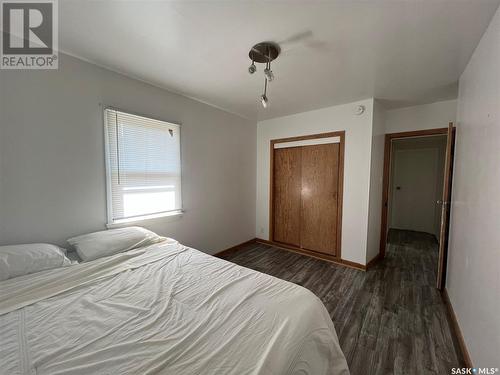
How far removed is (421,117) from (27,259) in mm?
4532

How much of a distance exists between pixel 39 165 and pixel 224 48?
5.97ft

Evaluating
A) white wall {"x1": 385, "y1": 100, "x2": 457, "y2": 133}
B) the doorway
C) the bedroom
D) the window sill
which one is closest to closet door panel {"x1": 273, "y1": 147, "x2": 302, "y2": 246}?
the bedroom

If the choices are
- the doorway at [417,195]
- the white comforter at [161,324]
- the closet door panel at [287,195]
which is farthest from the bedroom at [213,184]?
the doorway at [417,195]

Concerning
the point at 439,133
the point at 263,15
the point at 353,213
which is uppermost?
the point at 263,15

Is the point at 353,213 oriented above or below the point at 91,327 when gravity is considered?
above

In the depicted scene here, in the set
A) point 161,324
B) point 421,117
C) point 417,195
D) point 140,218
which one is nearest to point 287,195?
point 421,117

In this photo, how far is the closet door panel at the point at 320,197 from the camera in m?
3.11

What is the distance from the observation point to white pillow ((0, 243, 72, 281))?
49.2 inches

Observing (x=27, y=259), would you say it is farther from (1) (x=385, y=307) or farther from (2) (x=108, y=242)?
(1) (x=385, y=307)

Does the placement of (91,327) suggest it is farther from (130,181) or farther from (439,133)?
(439,133)

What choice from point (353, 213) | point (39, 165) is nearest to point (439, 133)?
point (353, 213)

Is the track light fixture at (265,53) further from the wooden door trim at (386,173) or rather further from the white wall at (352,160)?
the wooden door trim at (386,173)

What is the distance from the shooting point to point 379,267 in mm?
2922

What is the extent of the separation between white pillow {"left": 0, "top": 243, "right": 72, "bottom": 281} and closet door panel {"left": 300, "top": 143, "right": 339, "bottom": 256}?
3066mm
